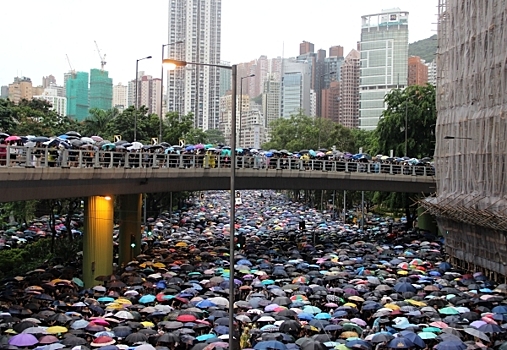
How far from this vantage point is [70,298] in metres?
25.6

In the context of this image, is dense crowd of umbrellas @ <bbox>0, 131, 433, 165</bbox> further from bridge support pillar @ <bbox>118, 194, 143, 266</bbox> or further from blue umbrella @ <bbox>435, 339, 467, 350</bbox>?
blue umbrella @ <bbox>435, 339, 467, 350</bbox>

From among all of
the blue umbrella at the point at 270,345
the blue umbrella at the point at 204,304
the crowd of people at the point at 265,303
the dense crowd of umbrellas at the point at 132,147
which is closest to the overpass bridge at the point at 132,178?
the dense crowd of umbrellas at the point at 132,147

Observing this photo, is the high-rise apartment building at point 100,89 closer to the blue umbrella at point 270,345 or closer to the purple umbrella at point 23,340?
the purple umbrella at point 23,340

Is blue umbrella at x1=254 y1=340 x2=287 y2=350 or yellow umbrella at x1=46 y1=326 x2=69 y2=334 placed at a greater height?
blue umbrella at x1=254 y1=340 x2=287 y2=350

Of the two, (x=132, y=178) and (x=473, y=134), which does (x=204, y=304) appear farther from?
(x=473, y=134)

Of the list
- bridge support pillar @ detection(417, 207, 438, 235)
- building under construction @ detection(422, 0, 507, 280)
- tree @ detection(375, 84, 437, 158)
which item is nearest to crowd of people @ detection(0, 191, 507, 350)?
building under construction @ detection(422, 0, 507, 280)

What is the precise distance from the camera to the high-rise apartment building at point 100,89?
168 meters

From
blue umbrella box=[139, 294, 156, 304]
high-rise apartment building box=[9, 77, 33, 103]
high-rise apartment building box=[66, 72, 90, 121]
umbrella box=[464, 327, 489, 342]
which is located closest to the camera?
umbrella box=[464, 327, 489, 342]

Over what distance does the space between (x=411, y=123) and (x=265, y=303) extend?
135 ft

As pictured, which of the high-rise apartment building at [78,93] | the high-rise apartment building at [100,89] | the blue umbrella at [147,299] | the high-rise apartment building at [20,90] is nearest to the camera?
the blue umbrella at [147,299]

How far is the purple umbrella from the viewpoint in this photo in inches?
712

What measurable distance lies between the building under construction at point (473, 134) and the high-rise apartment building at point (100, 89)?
135842mm

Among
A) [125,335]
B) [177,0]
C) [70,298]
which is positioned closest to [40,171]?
[70,298]

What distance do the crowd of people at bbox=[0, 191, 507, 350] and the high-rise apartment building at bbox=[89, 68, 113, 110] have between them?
13153 cm
